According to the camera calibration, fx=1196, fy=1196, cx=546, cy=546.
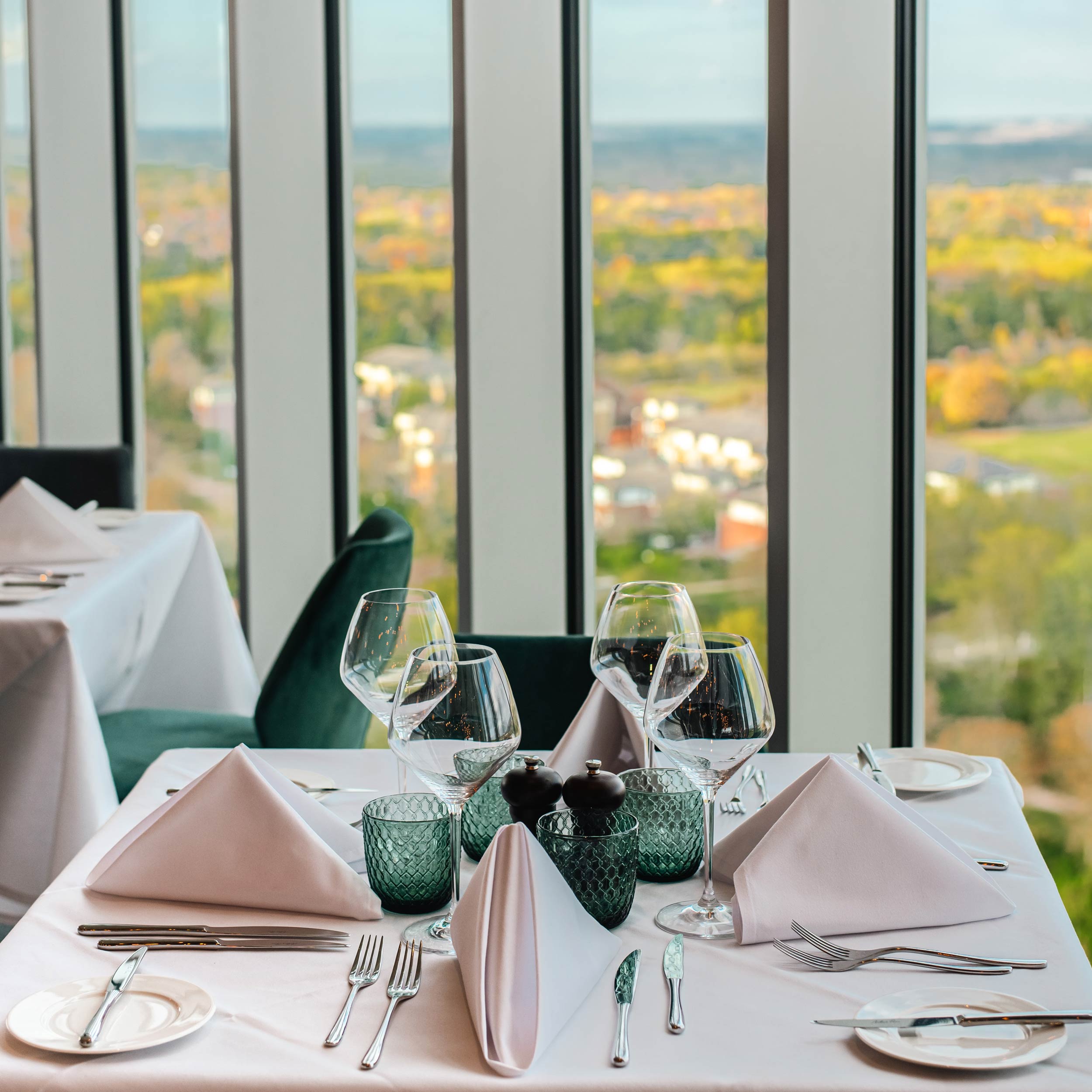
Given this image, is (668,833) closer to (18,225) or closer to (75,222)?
(75,222)

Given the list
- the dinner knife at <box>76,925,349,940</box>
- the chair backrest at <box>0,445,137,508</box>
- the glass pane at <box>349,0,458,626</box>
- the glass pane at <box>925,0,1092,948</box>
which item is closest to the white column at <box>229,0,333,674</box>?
the glass pane at <box>349,0,458,626</box>

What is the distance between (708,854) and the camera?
96 cm

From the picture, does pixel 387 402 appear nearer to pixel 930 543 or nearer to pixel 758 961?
pixel 930 543

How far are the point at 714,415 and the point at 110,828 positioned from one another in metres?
2.41

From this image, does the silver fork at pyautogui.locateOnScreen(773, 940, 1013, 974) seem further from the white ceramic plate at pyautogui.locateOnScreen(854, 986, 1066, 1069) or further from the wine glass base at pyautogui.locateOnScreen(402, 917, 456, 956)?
the wine glass base at pyautogui.locateOnScreen(402, 917, 456, 956)

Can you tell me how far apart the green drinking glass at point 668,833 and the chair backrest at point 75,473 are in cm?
264

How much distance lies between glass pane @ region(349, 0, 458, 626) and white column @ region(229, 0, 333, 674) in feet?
0.39

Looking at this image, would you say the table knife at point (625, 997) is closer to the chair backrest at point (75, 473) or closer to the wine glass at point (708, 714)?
the wine glass at point (708, 714)

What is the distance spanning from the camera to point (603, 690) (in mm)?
1232

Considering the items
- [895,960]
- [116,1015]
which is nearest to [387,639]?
[116,1015]

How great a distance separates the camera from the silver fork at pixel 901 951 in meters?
0.87

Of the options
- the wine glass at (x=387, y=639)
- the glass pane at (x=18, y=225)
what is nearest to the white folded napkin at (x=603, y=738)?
the wine glass at (x=387, y=639)

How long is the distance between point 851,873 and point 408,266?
2877 millimetres

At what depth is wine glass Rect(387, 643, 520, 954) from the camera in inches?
35.0
